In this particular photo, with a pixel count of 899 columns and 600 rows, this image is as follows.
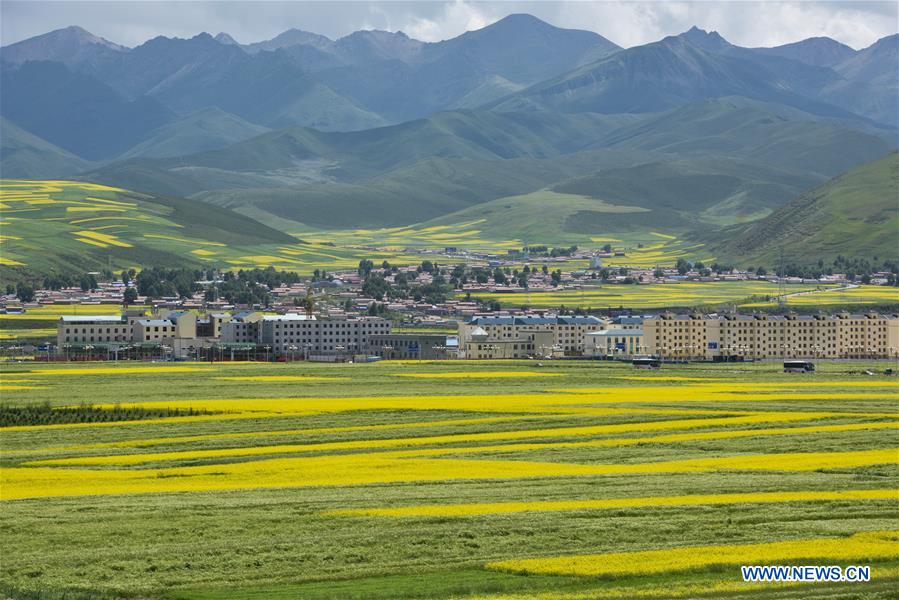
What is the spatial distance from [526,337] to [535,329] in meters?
1.43

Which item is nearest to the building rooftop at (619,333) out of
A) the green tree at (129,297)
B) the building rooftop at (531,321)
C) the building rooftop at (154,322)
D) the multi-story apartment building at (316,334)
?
the building rooftop at (531,321)

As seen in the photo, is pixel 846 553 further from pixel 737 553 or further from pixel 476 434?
pixel 476 434

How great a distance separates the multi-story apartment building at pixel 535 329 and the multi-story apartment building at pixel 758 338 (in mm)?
6211

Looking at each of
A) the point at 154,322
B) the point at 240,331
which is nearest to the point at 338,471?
the point at 154,322

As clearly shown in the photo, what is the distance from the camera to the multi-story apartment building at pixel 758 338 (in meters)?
140

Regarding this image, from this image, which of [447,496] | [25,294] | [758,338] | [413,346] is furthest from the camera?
[25,294]

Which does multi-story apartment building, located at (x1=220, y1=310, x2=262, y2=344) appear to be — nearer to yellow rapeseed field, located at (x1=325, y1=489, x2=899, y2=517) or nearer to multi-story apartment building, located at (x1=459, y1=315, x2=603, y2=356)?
multi-story apartment building, located at (x1=459, y1=315, x2=603, y2=356)

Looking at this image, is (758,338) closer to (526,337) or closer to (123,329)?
(526,337)

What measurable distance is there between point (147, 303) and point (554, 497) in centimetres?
15233

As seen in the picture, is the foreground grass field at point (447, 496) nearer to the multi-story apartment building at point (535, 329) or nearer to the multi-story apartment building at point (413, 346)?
the multi-story apartment building at point (413, 346)

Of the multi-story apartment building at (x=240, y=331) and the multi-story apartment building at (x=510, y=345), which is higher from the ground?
the multi-story apartment building at (x=240, y=331)

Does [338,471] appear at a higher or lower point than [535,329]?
lower

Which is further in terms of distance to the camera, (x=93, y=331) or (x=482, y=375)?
A: (x=93, y=331)

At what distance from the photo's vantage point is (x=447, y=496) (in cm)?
4400
